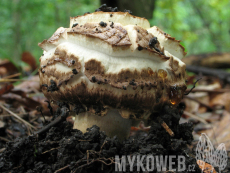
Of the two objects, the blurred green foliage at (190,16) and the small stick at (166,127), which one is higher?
the blurred green foliage at (190,16)

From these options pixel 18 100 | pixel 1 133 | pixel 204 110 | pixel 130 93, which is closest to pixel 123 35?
pixel 130 93

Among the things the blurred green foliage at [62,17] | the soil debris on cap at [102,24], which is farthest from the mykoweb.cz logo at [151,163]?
the blurred green foliage at [62,17]

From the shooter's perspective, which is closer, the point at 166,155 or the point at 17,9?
the point at 166,155

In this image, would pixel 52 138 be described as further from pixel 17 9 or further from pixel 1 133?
pixel 17 9

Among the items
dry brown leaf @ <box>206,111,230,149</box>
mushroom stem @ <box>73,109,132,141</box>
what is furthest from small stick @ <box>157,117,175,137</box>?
dry brown leaf @ <box>206,111,230,149</box>

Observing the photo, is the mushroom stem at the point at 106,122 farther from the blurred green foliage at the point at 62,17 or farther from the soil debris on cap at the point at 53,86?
the blurred green foliage at the point at 62,17

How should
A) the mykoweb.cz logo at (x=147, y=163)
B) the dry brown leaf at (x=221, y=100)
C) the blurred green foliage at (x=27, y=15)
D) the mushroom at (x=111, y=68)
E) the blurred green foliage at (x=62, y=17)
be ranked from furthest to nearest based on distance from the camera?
the blurred green foliage at (x=27, y=15) → the blurred green foliage at (x=62, y=17) → the dry brown leaf at (x=221, y=100) → the mushroom at (x=111, y=68) → the mykoweb.cz logo at (x=147, y=163)
